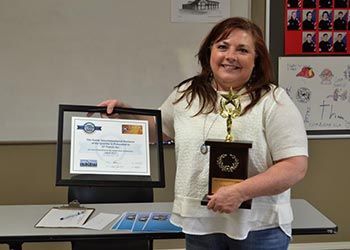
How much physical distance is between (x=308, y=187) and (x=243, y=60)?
1988 millimetres

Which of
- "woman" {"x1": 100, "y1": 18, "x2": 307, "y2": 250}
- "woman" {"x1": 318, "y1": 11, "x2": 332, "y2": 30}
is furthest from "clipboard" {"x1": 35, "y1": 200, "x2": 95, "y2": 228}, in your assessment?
"woman" {"x1": 318, "y1": 11, "x2": 332, "y2": 30}

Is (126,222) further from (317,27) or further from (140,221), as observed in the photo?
(317,27)

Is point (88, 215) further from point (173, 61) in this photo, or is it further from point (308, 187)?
point (308, 187)

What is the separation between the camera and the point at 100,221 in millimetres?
2164

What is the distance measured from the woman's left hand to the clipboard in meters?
0.77

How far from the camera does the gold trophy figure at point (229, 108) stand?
161cm

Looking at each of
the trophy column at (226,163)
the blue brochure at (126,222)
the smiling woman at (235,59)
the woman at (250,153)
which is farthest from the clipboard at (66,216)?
the smiling woman at (235,59)

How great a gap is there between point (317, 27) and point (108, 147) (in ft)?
6.14

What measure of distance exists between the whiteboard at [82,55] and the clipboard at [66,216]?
928 mm

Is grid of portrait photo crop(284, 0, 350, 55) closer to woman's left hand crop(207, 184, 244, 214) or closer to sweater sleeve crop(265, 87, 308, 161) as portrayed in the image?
sweater sleeve crop(265, 87, 308, 161)

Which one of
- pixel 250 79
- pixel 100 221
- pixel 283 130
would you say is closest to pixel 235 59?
pixel 250 79

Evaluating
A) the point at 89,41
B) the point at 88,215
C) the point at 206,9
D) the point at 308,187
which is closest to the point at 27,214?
the point at 88,215

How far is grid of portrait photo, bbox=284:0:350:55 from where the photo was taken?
3.28 m

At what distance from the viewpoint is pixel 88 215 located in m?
2.23
